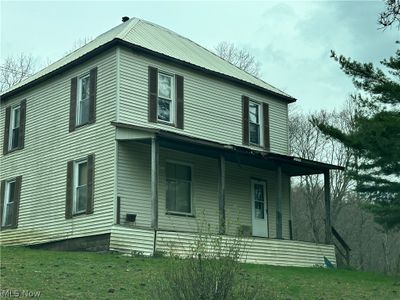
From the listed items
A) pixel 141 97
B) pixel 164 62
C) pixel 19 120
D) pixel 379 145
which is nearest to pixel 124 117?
pixel 141 97

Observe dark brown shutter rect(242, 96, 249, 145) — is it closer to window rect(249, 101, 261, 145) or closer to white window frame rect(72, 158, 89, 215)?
window rect(249, 101, 261, 145)

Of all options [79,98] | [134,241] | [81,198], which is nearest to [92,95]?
[79,98]

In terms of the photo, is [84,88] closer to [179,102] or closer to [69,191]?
[179,102]

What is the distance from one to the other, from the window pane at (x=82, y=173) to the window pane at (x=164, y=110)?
2664 mm

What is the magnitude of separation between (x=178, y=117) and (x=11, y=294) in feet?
36.6

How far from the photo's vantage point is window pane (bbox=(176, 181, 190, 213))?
19531 mm

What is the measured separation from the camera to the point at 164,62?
1958cm

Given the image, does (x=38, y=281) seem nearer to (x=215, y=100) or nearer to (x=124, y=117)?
(x=124, y=117)

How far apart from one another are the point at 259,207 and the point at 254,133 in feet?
8.52

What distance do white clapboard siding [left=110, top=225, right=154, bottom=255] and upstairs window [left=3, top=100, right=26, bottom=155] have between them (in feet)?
23.3

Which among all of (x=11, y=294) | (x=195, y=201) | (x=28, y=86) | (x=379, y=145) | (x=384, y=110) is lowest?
(x=11, y=294)

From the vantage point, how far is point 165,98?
63.8 feet

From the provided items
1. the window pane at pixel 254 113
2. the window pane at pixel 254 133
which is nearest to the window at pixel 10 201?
the window pane at pixel 254 133

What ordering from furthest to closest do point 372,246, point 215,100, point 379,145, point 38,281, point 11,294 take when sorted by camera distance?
1. point 372,246
2. point 215,100
3. point 379,145
4. point 38,281
5. point 11,294
